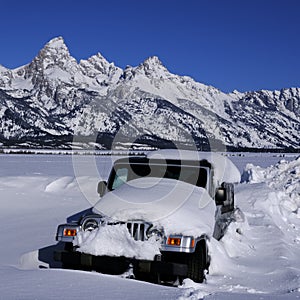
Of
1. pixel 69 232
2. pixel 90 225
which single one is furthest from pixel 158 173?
pixel 69 232

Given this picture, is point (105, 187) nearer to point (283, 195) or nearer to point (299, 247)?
point (299, 247)

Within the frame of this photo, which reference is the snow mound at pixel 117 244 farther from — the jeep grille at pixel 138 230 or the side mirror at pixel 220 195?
the side mirror at pixel 220 195

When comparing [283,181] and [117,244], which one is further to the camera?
[283,181]

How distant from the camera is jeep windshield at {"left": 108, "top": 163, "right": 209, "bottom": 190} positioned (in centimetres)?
663

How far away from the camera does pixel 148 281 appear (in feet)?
16.9

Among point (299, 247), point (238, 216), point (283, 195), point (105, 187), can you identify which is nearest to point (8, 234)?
point (105, 187)

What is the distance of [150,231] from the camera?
518 cm

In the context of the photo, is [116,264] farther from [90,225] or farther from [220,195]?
[220,195]

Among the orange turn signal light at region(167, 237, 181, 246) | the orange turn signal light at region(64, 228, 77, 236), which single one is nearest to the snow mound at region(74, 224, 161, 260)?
the orange turn signal light at region(167, 237, 181, 246)

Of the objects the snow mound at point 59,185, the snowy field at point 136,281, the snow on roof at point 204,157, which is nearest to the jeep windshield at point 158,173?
the snow on roof at point 204,157

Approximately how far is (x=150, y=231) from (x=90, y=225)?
81cm

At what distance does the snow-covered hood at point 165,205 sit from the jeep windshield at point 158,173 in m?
0.20

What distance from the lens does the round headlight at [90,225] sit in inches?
215

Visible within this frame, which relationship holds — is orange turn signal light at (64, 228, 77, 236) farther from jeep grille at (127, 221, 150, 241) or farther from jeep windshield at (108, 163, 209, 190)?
jeep windshield at (108, 163, 209, 190)
